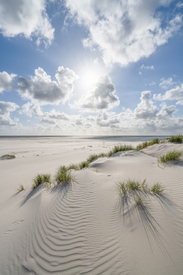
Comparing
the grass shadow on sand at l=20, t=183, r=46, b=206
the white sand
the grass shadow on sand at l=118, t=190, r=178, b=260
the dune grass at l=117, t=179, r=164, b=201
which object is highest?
the dune grass at l=117, t=179, r=164, b=201

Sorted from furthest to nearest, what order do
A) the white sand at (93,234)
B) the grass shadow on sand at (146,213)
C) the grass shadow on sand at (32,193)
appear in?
1. the grass shadow on sand at (32,193)
2. the grass shadow on sand at (146,213)
3. the white sand at (93,234)

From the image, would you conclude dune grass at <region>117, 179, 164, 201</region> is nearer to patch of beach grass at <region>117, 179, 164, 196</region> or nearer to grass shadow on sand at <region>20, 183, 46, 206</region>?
patch of beach grass at <region>117, 179, 164, 196</region>

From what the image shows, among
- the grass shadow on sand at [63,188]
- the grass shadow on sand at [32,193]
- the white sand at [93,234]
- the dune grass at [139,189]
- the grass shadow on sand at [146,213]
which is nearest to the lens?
the white sand at [93,234]

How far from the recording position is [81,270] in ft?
5.08

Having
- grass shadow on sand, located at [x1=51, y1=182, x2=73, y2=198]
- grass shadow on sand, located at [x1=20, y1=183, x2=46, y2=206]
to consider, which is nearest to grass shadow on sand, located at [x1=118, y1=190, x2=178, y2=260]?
grass shadow on sand, located at [x1=51, y1=182, x2=73, y2=198]

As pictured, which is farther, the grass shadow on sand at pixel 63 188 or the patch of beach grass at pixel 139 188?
the grass shadow on sand at pixel 63 188

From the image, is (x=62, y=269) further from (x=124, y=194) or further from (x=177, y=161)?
(x=177, y=161)

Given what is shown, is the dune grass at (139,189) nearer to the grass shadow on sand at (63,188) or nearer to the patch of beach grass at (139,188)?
the patch of beach grass at (139,188)

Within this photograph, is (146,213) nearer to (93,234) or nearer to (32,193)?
(93,234)

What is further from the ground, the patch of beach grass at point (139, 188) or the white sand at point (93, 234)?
the patch of beach grass at point (139, 188)

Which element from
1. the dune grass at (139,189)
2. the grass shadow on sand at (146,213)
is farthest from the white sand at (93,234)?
the dune grass at (139,189)

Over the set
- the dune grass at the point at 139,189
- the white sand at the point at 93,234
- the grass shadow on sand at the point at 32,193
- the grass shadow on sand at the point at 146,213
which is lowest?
the grass shadow on sand at the point at 32,193

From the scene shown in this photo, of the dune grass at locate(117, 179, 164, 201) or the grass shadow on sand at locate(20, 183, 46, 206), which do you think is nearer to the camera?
the dune grass at locate(117, 179, 164, 201)

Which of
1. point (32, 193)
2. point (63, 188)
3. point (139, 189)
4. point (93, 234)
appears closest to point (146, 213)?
point (139, 189)
